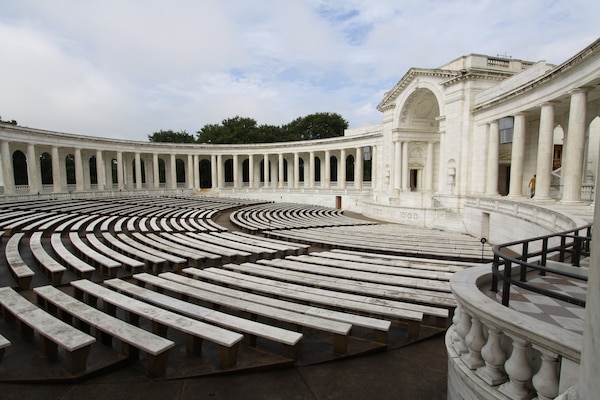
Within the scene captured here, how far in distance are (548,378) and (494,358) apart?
512 millimetres

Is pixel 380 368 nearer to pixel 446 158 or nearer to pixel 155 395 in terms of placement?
pixel 155 395

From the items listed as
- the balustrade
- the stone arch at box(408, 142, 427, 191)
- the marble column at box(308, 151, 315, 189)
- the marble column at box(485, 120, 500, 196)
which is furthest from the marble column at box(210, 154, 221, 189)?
the balustrade

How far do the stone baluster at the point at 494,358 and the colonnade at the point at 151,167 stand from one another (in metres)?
46.6

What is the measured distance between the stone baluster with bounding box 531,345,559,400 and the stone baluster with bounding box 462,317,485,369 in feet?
2.31

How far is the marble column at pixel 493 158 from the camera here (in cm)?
2542

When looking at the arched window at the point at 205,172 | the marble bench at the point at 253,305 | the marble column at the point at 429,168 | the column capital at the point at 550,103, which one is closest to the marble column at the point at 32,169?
the arched window at the point at 205,172

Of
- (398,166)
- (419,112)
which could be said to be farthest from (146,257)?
(419,112)

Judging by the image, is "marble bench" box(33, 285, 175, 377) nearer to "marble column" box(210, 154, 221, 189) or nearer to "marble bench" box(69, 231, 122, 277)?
"marble bench" box(69, 231, 122, 277)

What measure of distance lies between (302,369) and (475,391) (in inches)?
96.0

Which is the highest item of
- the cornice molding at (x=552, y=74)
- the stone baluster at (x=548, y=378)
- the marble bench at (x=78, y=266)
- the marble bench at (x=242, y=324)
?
the cornice molding at (x=552, y=74)

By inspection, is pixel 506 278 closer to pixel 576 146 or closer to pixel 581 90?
pixel 576 146

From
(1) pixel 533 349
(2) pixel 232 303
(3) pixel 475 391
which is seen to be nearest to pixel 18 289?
(2) pixel 232 303

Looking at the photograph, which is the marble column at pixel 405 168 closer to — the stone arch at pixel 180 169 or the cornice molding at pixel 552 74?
the cornice molding at pixel 552 74

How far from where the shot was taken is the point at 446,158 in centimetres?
2934
